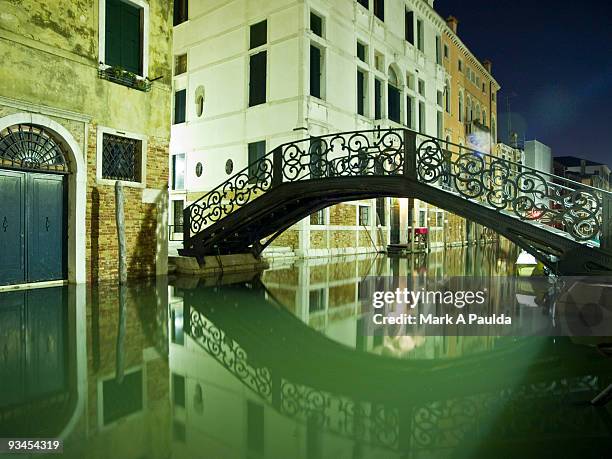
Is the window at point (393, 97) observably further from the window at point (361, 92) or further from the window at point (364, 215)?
the window at point (364, 215)

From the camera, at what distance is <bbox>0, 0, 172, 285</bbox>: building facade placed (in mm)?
8047

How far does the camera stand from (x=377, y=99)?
2012cm

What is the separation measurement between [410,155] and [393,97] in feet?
48.7

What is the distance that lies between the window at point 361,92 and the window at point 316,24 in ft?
8.95

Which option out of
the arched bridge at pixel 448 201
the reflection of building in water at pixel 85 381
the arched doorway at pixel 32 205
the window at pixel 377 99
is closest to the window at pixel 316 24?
the window at pixel 377 99

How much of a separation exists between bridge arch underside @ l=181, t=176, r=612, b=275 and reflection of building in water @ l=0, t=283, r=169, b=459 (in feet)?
14.1

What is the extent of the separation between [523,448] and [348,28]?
58.9 ft

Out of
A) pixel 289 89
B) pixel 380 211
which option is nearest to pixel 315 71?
pixel 289 89

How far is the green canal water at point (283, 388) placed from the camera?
2555 mm

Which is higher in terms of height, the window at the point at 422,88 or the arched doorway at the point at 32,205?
the window at the point at 422,88

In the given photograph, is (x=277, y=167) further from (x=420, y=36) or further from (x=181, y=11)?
(x=420, y=36)

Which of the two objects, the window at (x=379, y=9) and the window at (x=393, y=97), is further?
the window at (x=393, y=97)

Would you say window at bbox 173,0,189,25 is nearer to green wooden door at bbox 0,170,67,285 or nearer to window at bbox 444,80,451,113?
green wooden door at bbox 0,170,67,285

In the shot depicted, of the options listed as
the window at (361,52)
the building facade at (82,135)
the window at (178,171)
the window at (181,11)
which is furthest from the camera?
the window at (181,11)
